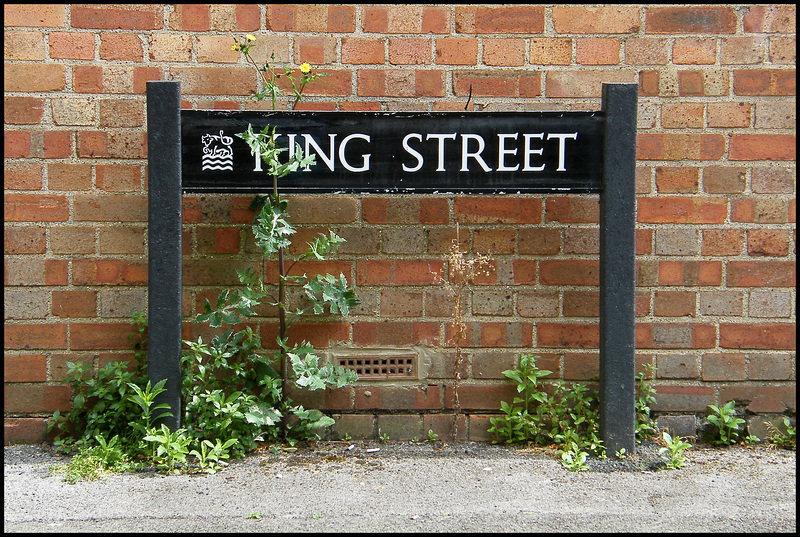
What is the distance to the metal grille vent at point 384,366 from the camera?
128 inches

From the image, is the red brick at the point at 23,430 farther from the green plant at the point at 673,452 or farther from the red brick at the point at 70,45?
the green plant at the point at 673,452

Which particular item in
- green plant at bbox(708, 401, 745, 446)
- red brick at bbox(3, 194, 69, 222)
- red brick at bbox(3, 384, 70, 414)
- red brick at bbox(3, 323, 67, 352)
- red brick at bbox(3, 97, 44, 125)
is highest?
red brick at bbox(3, 97, 44, 125)

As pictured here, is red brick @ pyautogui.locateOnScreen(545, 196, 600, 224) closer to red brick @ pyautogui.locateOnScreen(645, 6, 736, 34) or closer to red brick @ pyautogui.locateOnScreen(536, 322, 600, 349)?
red brick @ pyautogui.locateOnScreen(536, 322, 600, 349)

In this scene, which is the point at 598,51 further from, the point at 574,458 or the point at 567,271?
the point at 574,458

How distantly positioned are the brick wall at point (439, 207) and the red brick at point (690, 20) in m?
0.01

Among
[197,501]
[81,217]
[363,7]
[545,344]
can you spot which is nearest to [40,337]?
[81,217]

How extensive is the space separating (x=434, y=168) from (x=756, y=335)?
1833mm

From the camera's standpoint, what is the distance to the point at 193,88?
3199 millimetres

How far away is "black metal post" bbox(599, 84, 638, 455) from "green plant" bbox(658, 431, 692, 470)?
0.51 ft

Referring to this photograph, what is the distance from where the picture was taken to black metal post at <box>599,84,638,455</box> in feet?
9.63

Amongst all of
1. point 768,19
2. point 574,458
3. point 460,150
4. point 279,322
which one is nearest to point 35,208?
point 279,322

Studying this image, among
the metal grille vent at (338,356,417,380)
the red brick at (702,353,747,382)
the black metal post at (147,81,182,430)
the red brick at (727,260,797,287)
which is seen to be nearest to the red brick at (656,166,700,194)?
Answer: the red brick at (727,260,797,287)

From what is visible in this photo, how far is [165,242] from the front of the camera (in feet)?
9.62

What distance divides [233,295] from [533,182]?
1470 millimetres
